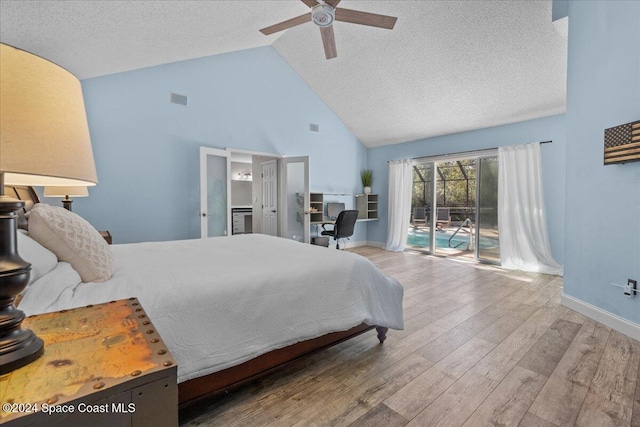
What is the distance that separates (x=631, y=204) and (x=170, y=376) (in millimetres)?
3375

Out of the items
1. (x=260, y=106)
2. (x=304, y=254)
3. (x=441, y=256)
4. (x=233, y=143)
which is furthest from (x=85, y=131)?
(x=441, y=256)

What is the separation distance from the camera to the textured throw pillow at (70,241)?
4.00 ft

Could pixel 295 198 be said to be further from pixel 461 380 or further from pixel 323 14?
pixel 461 380

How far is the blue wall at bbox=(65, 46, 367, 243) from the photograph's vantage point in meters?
3.53

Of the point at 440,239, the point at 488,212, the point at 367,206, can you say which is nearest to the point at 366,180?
the point at 367,206

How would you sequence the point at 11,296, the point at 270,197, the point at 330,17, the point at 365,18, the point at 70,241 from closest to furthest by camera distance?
the point at 11,296 → the point at 70,241 → the point at 330,17 → the point at 365,18 → the point at 270,197

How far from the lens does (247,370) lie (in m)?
1.47

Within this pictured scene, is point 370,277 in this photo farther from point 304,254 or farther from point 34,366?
point 34,366

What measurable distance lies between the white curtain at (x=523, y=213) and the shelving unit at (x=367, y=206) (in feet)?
8.49

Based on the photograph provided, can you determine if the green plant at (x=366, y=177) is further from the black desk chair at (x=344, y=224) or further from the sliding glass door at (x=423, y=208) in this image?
the black desk chair at (x=344, y=224)

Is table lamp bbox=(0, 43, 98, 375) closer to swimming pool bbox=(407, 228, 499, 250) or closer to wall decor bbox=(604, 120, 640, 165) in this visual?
wall decor bbox=(604, 120, 640, 165)

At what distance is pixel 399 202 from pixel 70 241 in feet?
18.3

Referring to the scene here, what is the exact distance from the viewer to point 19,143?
0.55 meters

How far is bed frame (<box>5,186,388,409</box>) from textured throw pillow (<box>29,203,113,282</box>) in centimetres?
26
